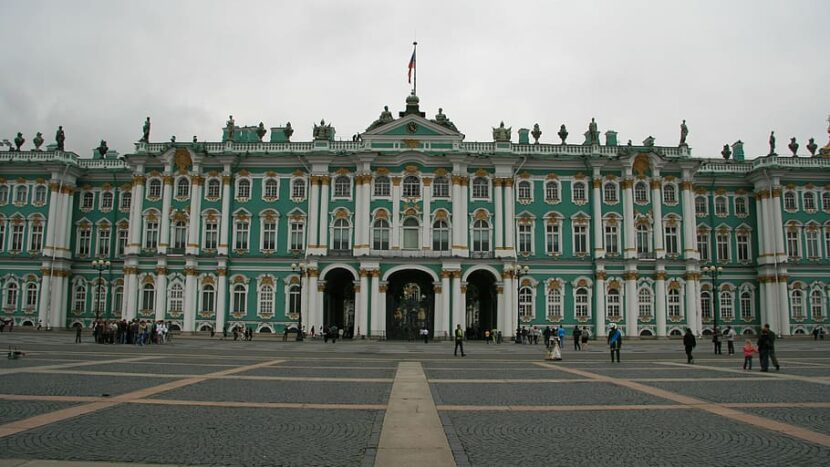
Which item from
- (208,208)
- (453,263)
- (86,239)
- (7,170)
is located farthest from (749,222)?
(7,170)

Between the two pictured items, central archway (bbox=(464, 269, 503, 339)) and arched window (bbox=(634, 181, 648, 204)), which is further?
arched window (bbox=(634, 181, 648, 204))

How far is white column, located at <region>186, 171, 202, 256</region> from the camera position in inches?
2283

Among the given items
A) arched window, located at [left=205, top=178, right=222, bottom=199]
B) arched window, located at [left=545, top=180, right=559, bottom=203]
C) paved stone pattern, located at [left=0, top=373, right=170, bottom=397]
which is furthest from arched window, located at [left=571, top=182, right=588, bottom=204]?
paved stone pattern, located at [left=0, top=373, right=170, bottom=397]

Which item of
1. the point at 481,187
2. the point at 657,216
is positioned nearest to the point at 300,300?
the point at 481,187

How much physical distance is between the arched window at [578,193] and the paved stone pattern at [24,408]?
50.2 metres

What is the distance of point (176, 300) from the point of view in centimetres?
5797

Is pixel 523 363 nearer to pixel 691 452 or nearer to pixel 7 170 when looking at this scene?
pixel 691 452

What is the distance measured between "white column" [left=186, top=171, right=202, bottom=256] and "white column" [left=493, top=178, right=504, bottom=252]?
26.6 metres

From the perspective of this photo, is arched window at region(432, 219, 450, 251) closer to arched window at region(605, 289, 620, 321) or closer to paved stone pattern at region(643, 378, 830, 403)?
arched window at region(605, 289, 620, 321)

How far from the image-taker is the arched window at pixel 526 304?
2242 inches

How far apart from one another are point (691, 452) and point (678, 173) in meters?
53.8

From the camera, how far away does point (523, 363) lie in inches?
1157

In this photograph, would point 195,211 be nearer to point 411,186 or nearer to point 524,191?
point 411,186

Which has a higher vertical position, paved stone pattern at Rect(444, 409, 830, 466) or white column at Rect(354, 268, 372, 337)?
white column at Rect(354, 268, 372, 337)
